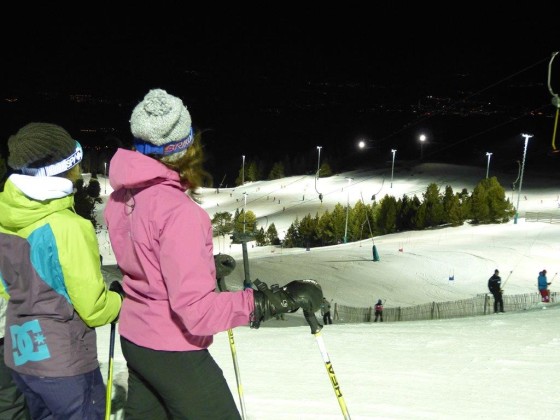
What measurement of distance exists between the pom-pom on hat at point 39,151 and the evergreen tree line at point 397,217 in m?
52.7

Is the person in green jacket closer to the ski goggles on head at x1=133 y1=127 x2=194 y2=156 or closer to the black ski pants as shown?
the ski goggles on head at x1=133 y1=127 x2=194 y2=156

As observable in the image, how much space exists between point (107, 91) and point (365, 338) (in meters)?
127

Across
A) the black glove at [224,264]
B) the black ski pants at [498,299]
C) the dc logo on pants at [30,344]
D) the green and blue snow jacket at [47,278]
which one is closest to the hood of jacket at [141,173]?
the green and blue snow jacket at [47,278]

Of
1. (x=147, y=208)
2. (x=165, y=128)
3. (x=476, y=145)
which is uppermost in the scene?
(x=476, y=145)

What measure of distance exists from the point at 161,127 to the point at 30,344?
1124 millimetres

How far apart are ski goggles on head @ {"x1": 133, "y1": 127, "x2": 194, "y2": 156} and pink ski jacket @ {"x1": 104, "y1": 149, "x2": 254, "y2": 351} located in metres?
0.06

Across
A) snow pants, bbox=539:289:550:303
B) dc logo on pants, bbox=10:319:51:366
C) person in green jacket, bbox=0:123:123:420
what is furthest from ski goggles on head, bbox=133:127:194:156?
snow pants, bbox=539:289:550:303

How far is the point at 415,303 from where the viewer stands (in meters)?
24.6

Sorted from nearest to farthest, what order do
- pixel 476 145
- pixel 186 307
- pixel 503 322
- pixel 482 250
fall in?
1. pixel 186 307
2. pixel 503 322
3. pixel 482 250
4. pixel 476 145

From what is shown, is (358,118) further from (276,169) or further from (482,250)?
(482,250)

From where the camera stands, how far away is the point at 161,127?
7.18 feet

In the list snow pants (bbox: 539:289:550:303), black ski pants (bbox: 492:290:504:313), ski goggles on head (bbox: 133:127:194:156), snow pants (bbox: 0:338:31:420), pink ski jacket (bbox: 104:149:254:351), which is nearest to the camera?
pink ski jacket (bbox: 104:149:254:351)

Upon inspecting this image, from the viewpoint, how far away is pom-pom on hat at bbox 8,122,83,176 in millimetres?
2494

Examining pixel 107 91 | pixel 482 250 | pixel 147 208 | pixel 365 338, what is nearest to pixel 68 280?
pixel 147 208
